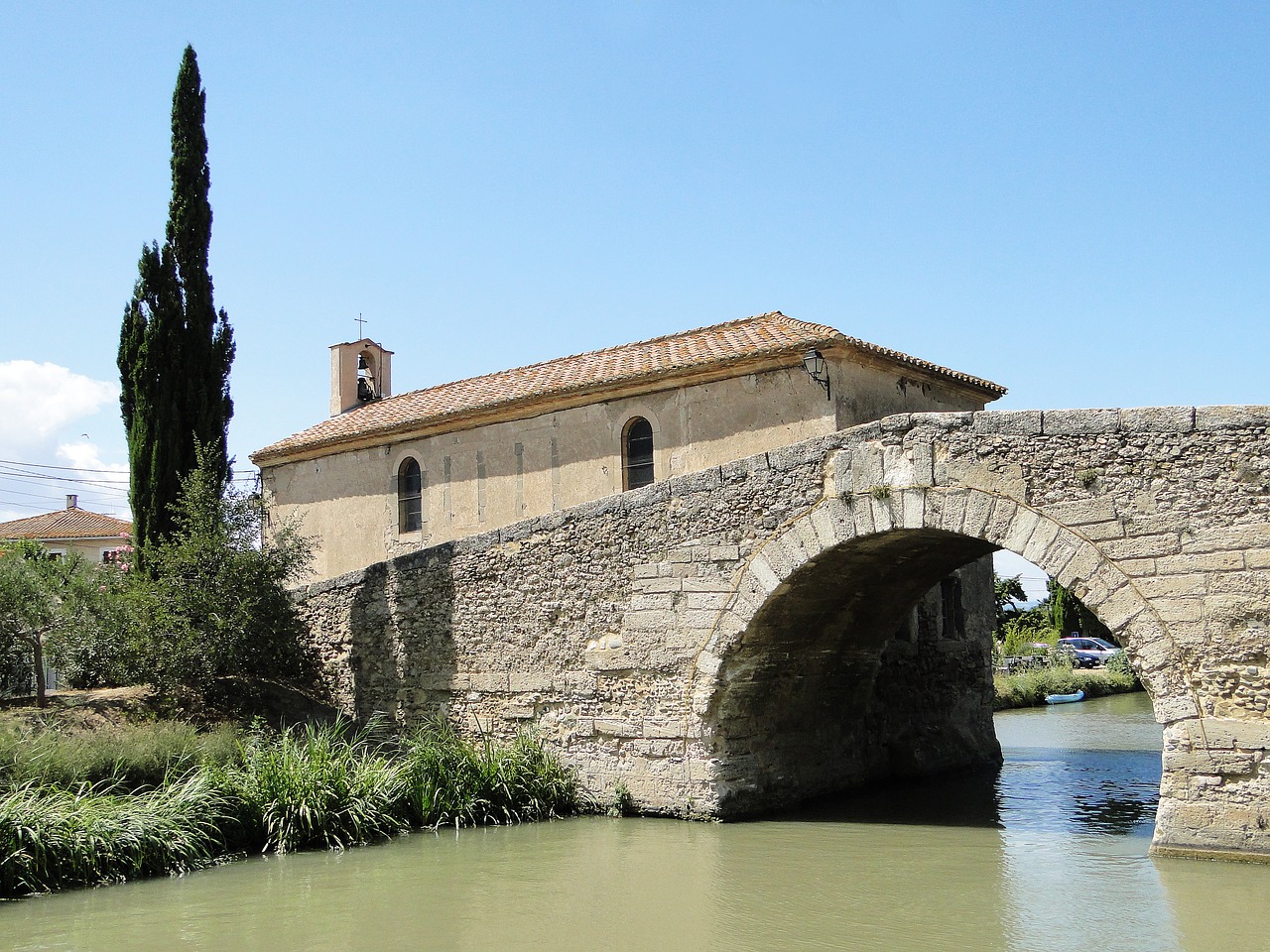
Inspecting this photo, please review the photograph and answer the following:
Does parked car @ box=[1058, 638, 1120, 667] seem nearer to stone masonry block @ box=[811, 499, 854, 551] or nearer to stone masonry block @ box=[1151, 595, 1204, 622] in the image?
stone masonry block @ box=[811, 499, 854, 551]

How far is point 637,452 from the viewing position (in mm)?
17891

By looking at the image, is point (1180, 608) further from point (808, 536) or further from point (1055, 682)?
point (1055, 682)

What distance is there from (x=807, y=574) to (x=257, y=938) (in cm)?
601

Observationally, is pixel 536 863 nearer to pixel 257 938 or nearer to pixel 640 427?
pixel 257 938

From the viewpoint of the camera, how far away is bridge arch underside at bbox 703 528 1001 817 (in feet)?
39.0

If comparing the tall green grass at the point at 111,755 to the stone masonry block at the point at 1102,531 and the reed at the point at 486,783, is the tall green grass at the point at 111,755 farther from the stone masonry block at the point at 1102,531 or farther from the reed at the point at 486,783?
the stone masonry block at the point at 1102,531

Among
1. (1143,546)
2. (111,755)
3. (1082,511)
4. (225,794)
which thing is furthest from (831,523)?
(111,755)

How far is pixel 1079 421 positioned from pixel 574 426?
9766 mm

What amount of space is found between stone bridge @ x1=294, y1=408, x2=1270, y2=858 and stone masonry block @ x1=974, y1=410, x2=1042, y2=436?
20mm

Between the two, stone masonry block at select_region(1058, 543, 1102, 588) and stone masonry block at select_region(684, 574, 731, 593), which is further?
stone masonry block at select_region(684, 574, 731, 593)

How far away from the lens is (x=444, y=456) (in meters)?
20.3

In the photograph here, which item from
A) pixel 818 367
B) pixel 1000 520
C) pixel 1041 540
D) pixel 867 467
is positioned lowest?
pixel 1041 540

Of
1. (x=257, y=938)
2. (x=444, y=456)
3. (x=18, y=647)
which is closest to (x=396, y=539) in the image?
(x=444, y=456)

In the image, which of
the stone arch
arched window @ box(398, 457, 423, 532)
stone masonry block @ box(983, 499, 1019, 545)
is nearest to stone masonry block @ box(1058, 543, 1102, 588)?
the stone arch
